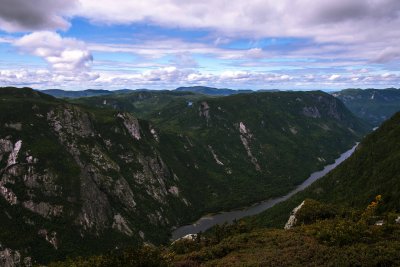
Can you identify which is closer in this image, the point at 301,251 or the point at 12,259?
the point at 301,251

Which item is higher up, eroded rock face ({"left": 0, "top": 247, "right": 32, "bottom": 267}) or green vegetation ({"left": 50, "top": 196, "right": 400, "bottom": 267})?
green vegetation ({"left": 50, "top": 196, "right": 400, "bottom": 267})

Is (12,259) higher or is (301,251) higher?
(301,251)

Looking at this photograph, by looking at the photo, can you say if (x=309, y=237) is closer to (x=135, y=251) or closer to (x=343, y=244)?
(x=343, y=244)

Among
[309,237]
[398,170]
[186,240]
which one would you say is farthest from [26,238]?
[398,170]

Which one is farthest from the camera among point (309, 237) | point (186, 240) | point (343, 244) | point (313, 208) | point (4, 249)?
point (4, 249)

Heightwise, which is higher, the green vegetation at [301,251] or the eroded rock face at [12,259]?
the green vegetation at [301,251]

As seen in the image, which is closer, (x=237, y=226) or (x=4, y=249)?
(x=237, y=226)

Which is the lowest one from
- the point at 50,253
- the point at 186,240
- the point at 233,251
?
the point at 50,253

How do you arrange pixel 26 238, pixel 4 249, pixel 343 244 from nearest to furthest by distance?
pixel 343 244 → pixel 4 249 → pixel 26 238

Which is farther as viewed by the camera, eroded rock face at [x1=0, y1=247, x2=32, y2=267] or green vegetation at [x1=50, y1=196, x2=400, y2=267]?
eroded rock face at [x1=0, y1=247, x2=32, y2=267]

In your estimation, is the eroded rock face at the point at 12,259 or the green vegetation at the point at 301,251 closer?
the green vegetation at the point at 301,251

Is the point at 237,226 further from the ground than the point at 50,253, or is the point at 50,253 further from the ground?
the point at 237,226
